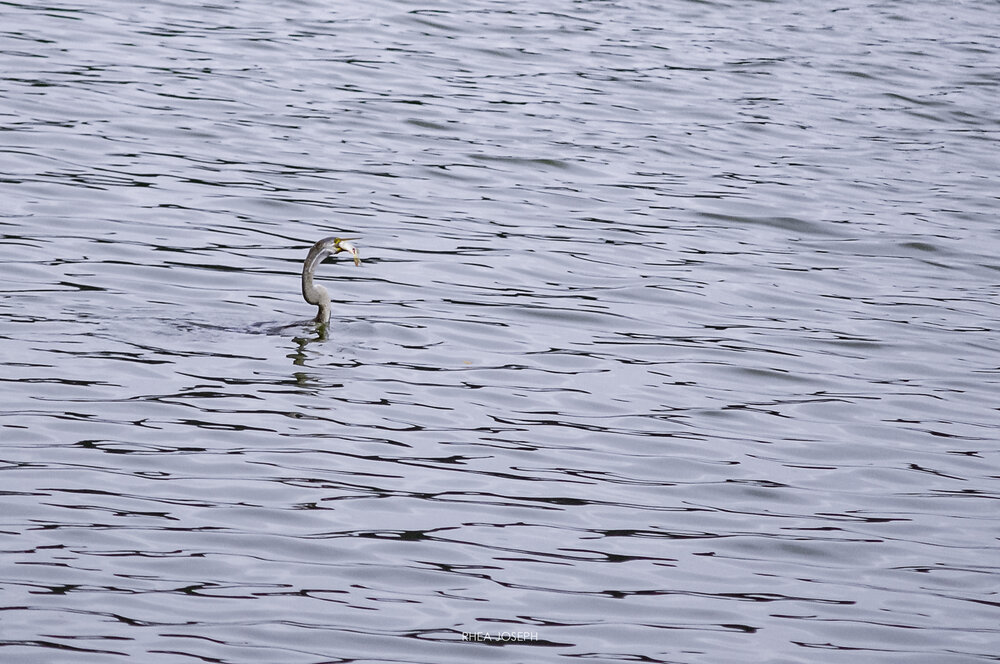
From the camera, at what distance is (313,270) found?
12719 millimetres

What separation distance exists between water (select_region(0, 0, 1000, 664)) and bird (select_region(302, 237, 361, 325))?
21cm

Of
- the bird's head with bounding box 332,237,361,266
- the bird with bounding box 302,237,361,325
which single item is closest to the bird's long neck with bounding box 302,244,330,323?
the bird with bounding box 302,237,361,325

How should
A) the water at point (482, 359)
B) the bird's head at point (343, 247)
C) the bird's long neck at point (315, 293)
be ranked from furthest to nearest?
the bird's head at point (343, 247) → the bird's long neck at point (315, 293) → the water at point (482, 359)

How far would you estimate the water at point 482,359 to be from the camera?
7.95 m

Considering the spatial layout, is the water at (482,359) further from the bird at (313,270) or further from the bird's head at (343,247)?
the bird's head at (343,247)

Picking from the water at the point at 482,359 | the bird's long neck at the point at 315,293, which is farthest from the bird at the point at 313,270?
the water at the point at 482,359

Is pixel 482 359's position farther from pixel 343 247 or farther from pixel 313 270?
pixel 313 270

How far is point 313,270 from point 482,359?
67.8 inches

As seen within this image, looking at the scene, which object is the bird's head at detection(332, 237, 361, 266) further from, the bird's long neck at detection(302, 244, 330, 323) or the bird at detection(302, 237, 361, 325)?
the bird's long neck at detection(302, 244, 330, 323)

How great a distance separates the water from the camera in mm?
7945

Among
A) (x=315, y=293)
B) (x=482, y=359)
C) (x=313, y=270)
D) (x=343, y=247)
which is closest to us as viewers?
(x=482, y=359)

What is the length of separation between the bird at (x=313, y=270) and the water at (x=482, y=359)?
0.21 meters

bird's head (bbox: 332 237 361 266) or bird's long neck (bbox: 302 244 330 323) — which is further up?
bird's head (bbox: 332 237 361 266)

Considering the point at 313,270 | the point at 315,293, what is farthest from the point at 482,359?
the point at 313,270
